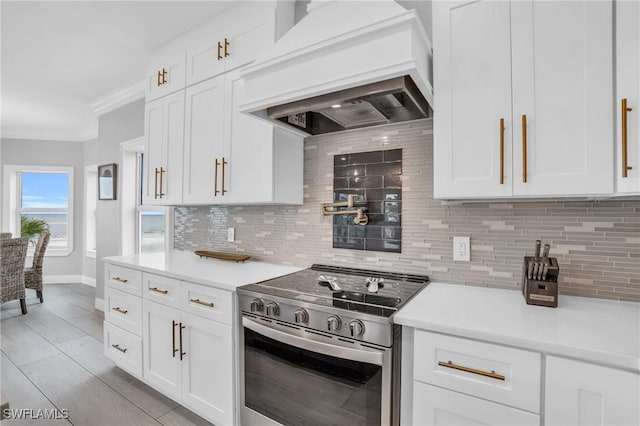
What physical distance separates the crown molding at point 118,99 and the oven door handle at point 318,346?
3.24 meters

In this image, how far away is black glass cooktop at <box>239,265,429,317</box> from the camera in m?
1.36

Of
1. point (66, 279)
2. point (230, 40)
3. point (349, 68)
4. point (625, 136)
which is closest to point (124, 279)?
point (230, 40)

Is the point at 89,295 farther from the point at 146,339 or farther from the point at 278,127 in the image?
the point at 278,127

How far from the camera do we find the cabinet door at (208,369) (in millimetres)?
1729

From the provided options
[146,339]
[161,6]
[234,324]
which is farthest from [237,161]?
[146,339]

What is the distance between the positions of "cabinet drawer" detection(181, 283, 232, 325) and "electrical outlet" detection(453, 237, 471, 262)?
1203mm

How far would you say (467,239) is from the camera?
1.68m

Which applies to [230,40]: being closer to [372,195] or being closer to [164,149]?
[164,149]

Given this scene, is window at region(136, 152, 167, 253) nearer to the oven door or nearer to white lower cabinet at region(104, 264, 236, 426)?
white lower cabinet at region(104, 264, 236, 426)

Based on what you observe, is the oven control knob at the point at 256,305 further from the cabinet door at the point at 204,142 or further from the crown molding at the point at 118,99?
the crown molding at the point at 118,99

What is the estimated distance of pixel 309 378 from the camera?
144 centimetres

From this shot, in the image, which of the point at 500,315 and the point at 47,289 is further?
the point at 47,289

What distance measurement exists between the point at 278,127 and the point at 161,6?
4.04 feet

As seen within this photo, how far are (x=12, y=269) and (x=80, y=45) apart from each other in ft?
9.72
